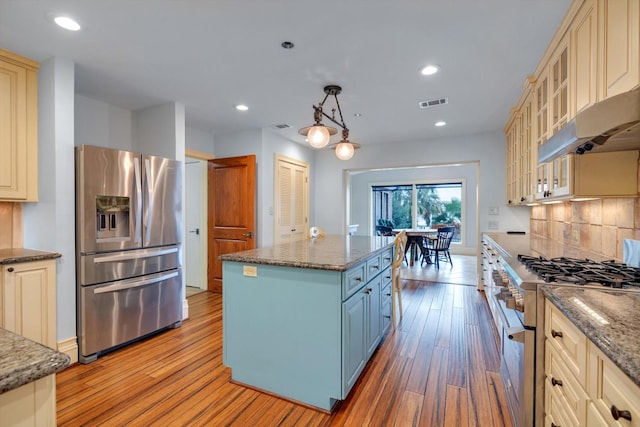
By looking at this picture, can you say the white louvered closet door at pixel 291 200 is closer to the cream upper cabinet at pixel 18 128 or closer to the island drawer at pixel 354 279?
the island drawer at pixel 354 279

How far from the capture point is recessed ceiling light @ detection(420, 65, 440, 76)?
8.47 ft

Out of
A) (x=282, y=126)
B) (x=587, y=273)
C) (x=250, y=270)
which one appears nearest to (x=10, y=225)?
(x=250, y=270)

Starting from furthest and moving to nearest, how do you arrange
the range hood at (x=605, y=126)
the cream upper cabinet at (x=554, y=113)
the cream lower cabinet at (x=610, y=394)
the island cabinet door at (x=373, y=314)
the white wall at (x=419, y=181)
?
the white wall at (x=419, y=181), the island cabinet door at (x=373, y=314), the cream upper cabinet at (x=554, y=113), the range hood at (x=605, y=126), the cream lower cabinet at (x=610, y=394)

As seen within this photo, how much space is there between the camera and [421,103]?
3451mm

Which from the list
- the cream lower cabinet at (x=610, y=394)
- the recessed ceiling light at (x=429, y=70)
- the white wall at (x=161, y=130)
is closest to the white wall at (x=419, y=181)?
the recessed ceiling light at (x=429, y=70)

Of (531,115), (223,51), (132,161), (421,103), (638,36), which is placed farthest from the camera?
(421,103)

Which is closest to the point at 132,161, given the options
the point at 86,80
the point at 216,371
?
the point at 86,80

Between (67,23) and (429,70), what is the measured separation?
2702 mm

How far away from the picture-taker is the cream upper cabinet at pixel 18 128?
233 cm

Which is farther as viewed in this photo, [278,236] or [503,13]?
[278,236]

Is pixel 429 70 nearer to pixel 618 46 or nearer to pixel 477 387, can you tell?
pixel 618 46

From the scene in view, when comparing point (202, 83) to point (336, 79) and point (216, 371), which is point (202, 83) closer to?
point (336, 79)

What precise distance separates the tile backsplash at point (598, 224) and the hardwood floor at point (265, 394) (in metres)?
1.16

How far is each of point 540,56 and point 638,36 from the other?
1.29 metres
